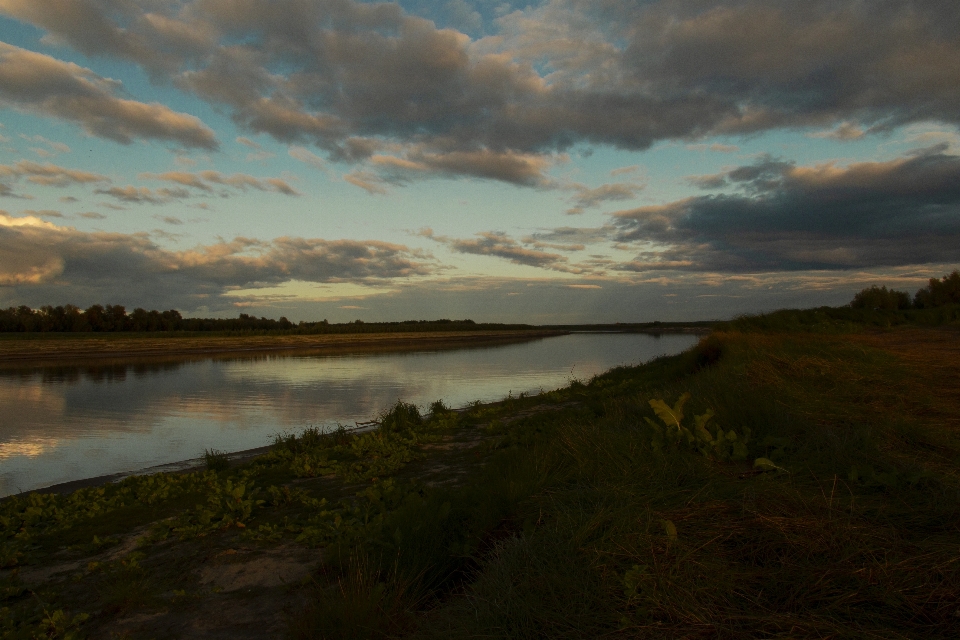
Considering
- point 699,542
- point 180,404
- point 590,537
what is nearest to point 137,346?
point 180,404

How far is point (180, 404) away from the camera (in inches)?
711

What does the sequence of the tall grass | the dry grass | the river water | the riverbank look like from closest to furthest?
1. the tall grass
2. the river water
3. the riverbank
4. the dry grass

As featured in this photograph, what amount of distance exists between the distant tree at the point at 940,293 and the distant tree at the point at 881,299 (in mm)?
575

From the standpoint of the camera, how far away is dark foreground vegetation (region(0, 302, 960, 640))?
226 centimetres

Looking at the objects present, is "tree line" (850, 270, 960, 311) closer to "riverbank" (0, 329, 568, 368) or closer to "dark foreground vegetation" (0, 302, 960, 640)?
"dark foreground vegetation" (0, 302, 960, 640)

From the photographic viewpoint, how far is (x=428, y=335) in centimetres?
8738

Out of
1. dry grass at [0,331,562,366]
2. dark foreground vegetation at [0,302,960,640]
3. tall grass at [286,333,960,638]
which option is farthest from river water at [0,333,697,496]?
dry grass at [0,331,562,366]

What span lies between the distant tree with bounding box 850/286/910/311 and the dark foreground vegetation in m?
25.9

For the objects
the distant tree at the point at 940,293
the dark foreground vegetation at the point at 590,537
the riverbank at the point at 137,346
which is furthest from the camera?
the riverbank at the point at 137,346

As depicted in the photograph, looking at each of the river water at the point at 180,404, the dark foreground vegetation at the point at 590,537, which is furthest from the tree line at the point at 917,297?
the dark foreground vegetation at the point at 590,537

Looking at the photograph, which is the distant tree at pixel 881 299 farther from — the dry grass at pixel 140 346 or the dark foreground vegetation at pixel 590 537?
the dry grass at pixel 140 346

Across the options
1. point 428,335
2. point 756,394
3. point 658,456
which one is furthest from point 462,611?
point 428,335

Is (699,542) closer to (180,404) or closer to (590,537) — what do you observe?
(590,537)

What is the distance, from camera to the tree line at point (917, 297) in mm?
27516
